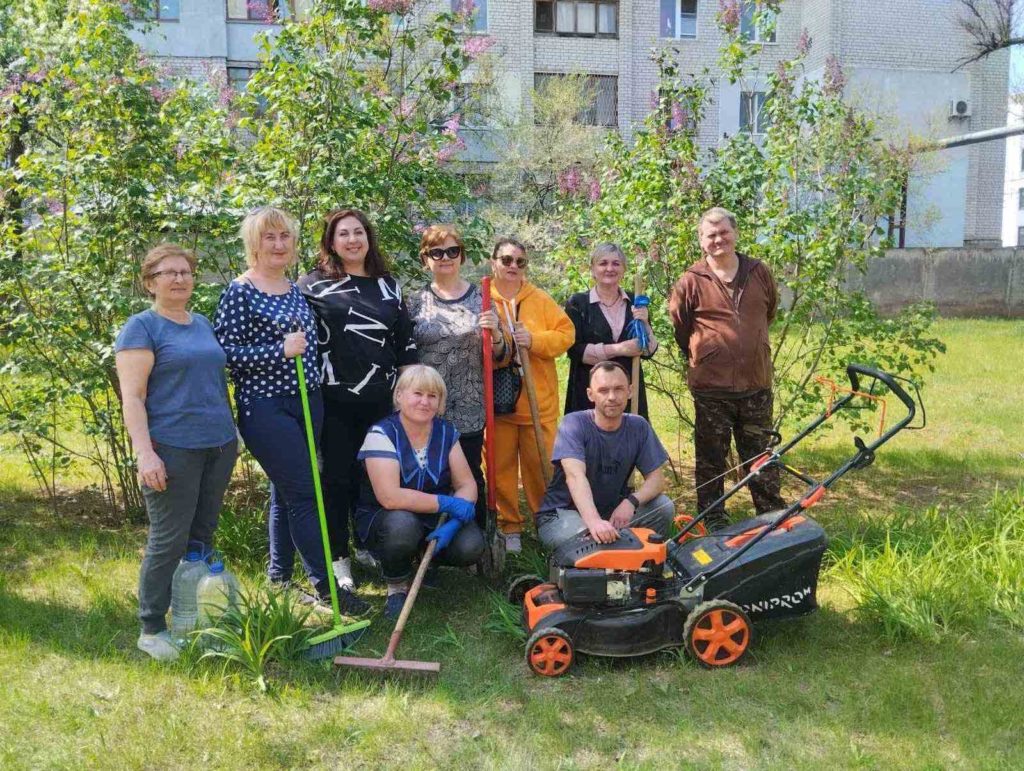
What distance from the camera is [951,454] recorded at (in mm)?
6801

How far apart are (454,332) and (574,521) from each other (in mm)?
1040

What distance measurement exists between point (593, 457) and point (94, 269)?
2.95 metres

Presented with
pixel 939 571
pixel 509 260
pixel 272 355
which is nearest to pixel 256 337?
pixel 272 355

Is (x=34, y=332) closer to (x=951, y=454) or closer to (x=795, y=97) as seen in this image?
(x=795, y=97)

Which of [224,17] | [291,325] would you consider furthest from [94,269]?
[224,17]

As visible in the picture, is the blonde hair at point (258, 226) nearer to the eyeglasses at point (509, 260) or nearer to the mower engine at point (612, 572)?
the eyeglasses at point (509, 260)

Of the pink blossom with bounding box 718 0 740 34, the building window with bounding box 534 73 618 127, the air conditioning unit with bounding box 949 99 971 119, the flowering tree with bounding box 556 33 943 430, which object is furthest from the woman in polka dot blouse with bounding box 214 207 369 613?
the air conditioning unit with bounding box 949 99 971 119

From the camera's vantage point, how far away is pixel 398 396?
3.86 m

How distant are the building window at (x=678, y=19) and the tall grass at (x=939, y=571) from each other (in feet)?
59.4

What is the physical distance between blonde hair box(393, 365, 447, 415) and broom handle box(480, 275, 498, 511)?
33cm

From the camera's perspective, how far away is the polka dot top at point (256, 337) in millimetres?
3604

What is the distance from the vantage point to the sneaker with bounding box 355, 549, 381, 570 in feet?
14.8

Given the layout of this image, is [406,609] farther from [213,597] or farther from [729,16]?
[729,16]

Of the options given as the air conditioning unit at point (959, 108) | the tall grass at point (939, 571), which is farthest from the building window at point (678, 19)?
the tall grass at point (939, 571)
